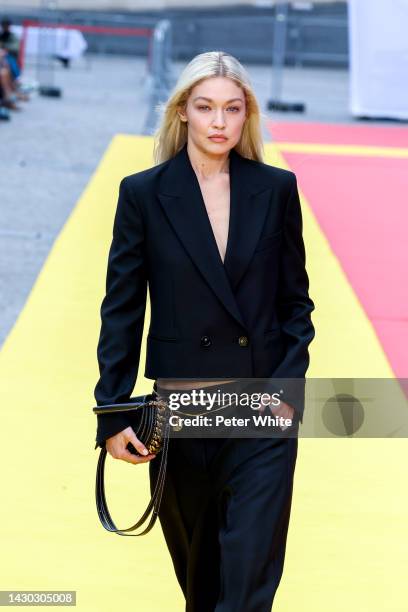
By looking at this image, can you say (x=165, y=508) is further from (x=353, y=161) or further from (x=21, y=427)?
(x=353, y=161)

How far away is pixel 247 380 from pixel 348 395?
3303 millimetres

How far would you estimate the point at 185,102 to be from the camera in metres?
3.58

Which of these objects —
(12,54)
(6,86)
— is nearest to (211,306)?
(6,86)

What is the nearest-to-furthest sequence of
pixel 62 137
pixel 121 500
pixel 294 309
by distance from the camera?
pixel 294 309
pixel 121 500
pixel 62 137

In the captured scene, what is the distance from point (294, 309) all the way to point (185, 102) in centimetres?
69

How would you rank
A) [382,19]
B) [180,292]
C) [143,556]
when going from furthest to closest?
[382,19] < [143,556] < [180,292]

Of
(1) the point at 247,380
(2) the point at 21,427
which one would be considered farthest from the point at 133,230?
(2) the point at 21,427

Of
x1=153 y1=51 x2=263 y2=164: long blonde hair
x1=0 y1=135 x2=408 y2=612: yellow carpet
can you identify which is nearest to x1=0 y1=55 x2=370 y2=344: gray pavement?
x1=0 y1=135 x2=408 y2=612: yellow carpet

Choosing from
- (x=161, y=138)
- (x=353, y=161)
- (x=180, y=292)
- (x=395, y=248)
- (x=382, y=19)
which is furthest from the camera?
(x=382, y=19)

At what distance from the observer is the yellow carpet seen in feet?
14.6

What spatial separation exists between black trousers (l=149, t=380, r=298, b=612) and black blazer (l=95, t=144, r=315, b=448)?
0.20m

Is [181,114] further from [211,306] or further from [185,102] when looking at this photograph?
[211,306]

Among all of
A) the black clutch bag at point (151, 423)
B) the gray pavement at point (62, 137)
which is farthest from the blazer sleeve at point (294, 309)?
the gray pavement at point (62, 137)

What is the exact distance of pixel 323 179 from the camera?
1369 cm
